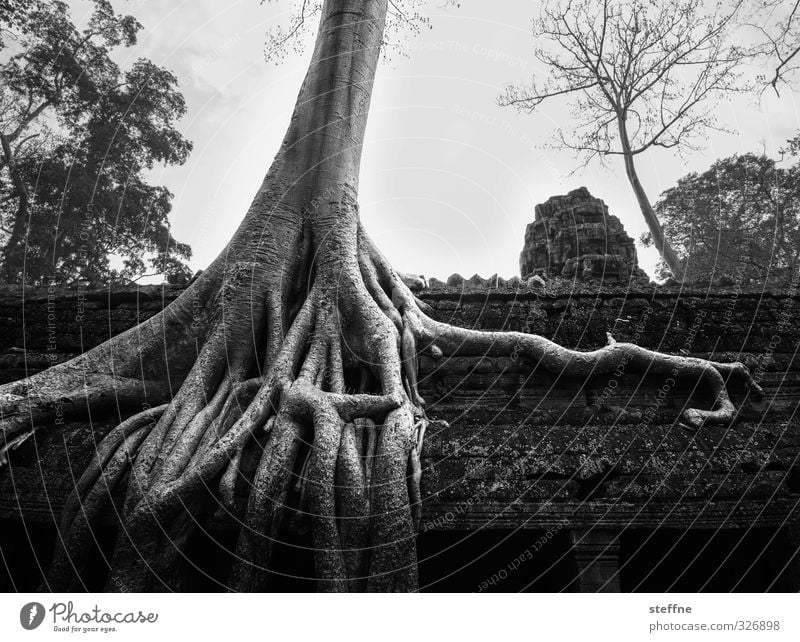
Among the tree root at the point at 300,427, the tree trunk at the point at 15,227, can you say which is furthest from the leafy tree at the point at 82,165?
the tree root at the point at 300,427

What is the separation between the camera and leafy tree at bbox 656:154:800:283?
8594mm

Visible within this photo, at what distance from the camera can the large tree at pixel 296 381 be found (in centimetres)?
224

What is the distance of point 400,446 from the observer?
2465 mm

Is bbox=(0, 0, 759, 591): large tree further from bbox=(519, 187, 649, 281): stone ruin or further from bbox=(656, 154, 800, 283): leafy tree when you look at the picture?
bbox=(656, 154, 800, 283): leafy tree

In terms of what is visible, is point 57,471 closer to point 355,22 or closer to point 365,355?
point 365,355

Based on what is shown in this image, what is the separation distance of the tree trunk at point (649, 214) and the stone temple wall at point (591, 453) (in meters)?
4.70

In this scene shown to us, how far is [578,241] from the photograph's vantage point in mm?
7902

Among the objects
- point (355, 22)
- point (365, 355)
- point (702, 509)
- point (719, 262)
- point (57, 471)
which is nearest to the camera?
point (702, 509)

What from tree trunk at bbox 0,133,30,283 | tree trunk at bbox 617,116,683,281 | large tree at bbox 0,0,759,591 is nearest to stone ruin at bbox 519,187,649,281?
tree trunk at bbox 617,116,683,281

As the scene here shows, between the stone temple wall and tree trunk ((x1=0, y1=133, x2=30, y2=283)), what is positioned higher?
tree trunk ((x1=0, y1=133, x2=30, y2=283))

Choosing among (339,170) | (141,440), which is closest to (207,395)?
(141,440)

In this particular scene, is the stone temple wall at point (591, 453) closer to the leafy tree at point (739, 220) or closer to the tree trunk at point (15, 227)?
the tree trunk at point (15, 227)

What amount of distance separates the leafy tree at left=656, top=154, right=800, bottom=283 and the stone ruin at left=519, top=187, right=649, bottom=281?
1.63 m

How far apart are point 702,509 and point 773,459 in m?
0.56
